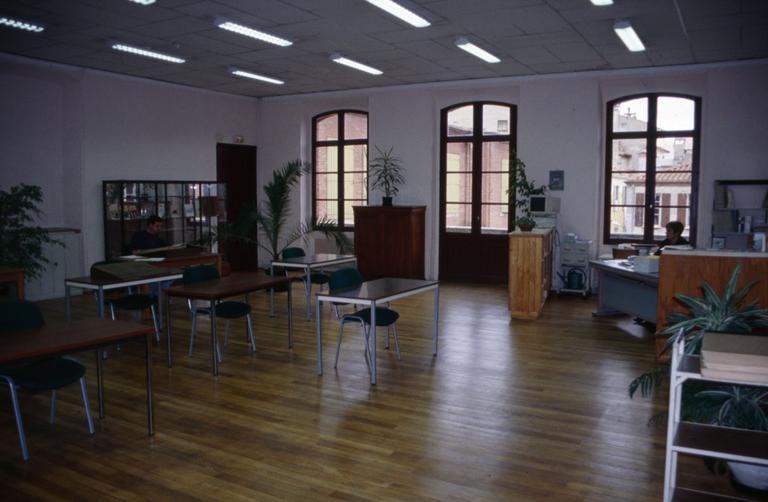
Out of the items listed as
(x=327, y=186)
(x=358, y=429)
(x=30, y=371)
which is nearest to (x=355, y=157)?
(x=327, y=186)

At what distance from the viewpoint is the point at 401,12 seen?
6.71 m

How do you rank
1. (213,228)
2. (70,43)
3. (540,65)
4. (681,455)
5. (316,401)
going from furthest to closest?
(213,228) < (540,65) < (70,43) < (316,401) < (681,455)

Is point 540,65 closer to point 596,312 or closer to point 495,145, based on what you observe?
point 495,145

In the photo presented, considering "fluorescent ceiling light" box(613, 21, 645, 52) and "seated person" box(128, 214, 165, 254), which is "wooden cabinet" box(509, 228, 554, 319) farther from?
"seated person" box(128, 214, 165, 254)

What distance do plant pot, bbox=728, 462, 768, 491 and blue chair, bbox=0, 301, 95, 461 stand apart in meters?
3.91

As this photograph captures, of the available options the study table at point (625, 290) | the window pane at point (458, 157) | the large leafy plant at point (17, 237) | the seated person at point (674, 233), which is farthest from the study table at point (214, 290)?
the window pane at point (458, 157)

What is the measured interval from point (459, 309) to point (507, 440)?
15.5 feet

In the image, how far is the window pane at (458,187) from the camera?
37.8ft

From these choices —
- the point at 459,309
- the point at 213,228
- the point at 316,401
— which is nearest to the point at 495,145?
the point at 459,309

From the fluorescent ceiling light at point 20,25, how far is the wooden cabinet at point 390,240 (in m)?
5.69

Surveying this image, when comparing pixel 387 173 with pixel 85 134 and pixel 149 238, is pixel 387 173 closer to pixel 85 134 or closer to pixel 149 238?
pixel 149 238

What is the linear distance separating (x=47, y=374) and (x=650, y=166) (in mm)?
9096

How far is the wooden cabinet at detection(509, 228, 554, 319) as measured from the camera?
26.7ft

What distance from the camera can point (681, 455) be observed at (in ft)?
13.4
